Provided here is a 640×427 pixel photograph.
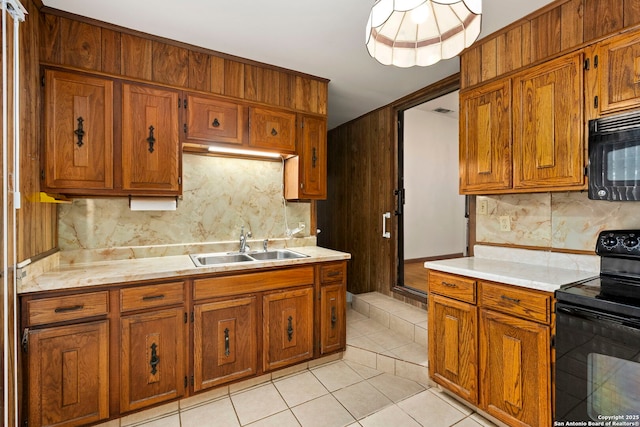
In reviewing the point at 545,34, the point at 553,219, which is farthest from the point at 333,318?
the point at 545,34

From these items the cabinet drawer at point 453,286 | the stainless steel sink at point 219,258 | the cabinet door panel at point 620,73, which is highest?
the cabinet door panel at point 620,73

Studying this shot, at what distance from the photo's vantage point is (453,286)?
201 cm

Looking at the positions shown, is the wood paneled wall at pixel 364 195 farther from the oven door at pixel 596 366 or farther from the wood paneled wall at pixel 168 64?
the oven door at pixel 596 366

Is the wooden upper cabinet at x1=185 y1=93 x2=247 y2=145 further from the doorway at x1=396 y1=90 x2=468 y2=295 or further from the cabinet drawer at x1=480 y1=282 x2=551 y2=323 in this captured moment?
the doorway at x1=396 y1=90 x2=468 y2=295

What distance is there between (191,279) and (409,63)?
6.12ft

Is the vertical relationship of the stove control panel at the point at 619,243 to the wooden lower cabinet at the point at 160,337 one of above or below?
above

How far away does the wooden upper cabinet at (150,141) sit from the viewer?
2162 mm

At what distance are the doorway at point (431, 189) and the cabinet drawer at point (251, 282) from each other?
3.06 m

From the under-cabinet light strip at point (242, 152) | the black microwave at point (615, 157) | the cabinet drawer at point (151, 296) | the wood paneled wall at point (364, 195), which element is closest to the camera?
the black microwave at point (615, 157)

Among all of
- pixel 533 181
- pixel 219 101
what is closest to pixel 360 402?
pixel 533 181

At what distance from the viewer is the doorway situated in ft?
17.4

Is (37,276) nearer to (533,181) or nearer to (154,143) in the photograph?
(154,143)

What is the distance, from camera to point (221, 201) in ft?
9.16

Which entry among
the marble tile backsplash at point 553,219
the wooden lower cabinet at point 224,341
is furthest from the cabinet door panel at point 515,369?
the wooden lower cabinet at point 224,341
